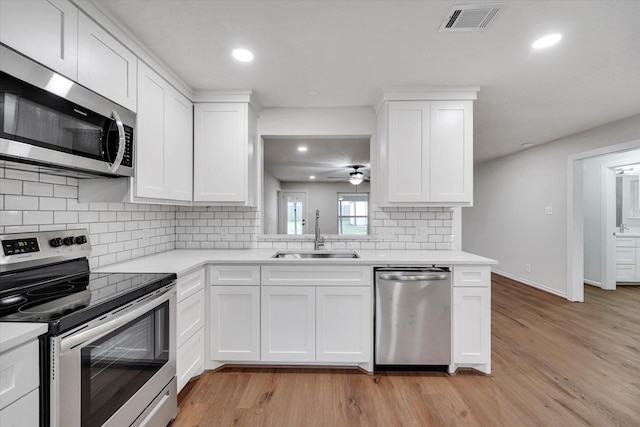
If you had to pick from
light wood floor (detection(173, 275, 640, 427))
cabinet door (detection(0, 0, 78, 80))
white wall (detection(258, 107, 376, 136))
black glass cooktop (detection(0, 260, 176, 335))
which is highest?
white wall (detection(258, 107, 376, 136))

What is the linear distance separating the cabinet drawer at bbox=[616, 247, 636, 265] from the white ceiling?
11.4 feet

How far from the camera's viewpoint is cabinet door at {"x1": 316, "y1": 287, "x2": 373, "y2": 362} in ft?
7.35

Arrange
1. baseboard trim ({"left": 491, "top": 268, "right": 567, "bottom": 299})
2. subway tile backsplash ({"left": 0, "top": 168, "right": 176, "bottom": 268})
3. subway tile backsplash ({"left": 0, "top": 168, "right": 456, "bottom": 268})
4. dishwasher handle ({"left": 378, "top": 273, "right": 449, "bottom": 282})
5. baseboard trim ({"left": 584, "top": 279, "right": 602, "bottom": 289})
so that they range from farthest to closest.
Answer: baseboard trim ({"left": 584, "top": 279, "right": 602, "bottom": 289})
baseboard trim ({"left": 491, "top": 268, "right": 567, "bottom": 299})
dishwasher handle ({"left": 378, "top": 273, "right": 449, "bottom": 282})
subway tile backsplash ({"left": 0, "top": 168, "right": 456, "bottom": 268})
subway tile backsplash ({"left": 0, "top": 168, "right": 176, "bottom": 268})

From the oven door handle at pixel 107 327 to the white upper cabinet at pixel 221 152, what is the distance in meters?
1.16

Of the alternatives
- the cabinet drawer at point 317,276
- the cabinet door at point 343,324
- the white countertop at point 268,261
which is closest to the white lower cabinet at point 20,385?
the white countertop at point 268,261

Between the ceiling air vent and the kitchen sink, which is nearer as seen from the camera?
the ceiling air vent

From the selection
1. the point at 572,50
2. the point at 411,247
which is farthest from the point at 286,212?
the point at 572,50

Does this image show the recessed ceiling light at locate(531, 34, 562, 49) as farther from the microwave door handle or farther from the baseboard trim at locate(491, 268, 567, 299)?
the baseboard trim at locate(491, 268, 567, 299)

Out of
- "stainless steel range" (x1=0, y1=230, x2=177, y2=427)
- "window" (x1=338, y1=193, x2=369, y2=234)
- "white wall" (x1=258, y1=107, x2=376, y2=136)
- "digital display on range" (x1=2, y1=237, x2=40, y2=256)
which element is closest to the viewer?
"stainless steel range" (x1=0, y1=230, x2=177, y2=427)

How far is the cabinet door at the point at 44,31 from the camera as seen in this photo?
1.11m

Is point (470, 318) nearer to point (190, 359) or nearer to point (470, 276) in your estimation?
point (470, 276)

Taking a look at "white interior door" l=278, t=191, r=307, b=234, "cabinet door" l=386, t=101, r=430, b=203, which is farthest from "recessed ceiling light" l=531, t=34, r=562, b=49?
"white interior door" l=278, t=191, r=307, b=234

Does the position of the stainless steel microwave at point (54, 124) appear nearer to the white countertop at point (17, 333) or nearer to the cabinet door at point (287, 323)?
the white countertop at point (17, 333)

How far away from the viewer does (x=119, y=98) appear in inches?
66.8
